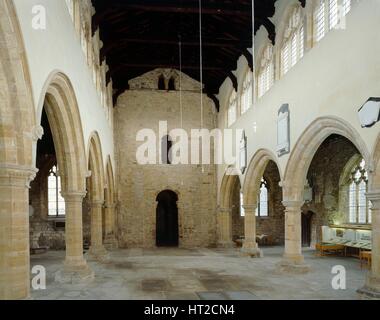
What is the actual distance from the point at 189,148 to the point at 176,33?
19.3 feet

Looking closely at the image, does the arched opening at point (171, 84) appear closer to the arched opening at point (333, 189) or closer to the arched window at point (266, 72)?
the arched window at point (266, 72)

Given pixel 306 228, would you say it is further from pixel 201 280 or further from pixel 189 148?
pixel 201 280

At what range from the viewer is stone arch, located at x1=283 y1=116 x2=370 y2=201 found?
8641 mm

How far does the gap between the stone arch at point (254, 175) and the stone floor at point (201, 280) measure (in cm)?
223

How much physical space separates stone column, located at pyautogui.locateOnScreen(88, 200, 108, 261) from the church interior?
0.04 metres

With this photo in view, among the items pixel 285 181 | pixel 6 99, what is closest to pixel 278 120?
pixel 285 181

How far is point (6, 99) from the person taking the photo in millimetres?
5309

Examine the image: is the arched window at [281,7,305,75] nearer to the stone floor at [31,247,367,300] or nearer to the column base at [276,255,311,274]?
the column base at [276,255,311,274]

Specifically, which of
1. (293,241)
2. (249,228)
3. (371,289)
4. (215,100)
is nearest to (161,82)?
(215,100)

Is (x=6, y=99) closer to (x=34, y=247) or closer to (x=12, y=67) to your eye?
(x=12, y=67)

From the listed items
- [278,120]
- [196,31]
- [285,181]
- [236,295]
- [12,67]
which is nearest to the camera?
[12,67]

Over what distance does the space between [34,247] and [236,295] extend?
11.1 meters

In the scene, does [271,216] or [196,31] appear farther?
[271,216]

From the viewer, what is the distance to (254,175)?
1451 cm
